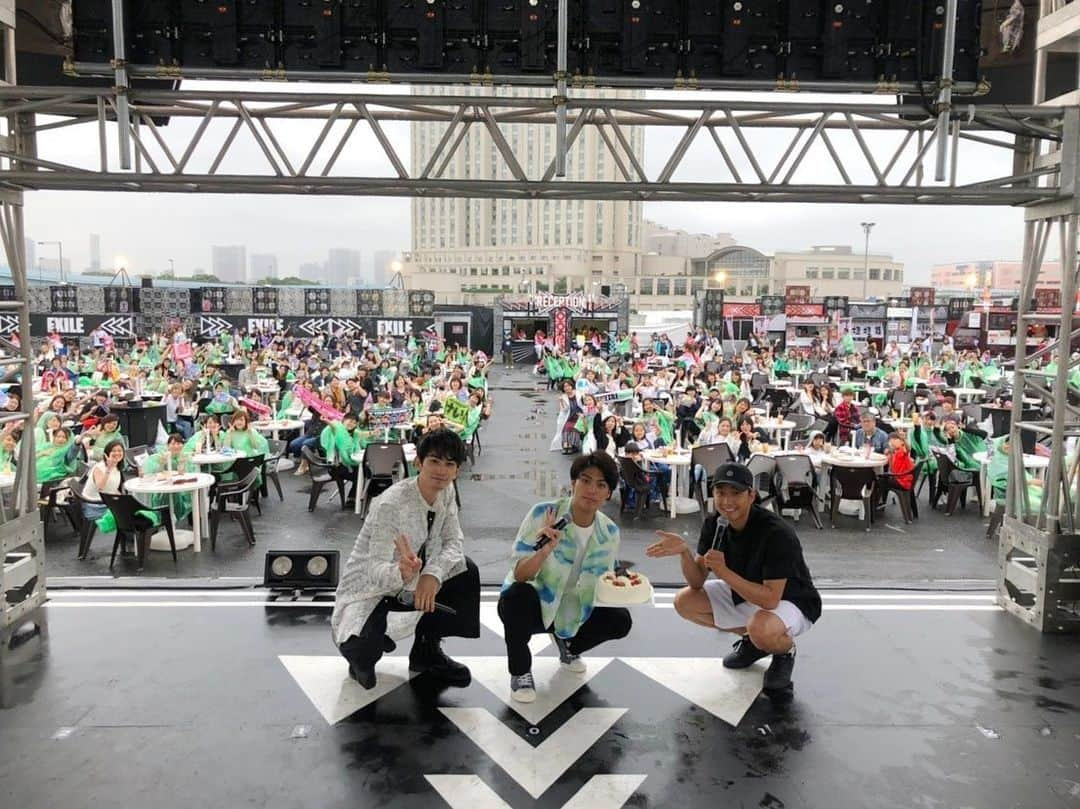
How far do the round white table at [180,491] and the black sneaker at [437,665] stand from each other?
4008 millimetres

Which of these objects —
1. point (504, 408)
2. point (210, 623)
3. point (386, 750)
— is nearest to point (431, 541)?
point (386, 750)

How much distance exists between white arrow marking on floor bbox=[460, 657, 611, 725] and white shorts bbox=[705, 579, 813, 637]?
836 millimetres

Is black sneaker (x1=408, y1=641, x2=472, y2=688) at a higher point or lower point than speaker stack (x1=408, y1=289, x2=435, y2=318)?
lower

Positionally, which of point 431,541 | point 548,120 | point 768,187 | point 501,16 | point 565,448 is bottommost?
point 565,448

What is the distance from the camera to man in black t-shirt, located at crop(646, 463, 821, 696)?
4.37 meters

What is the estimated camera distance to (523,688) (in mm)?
4578

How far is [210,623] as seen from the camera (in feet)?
18.9

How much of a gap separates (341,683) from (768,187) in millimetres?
4361

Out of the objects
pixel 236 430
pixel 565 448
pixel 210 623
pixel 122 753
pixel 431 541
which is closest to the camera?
pixel 122 753

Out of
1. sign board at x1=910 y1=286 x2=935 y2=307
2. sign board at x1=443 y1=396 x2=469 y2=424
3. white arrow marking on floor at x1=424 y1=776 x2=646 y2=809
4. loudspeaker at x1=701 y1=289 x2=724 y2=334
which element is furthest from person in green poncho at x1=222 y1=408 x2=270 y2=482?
sign board at x1=910 y1=286 x2=935 y2=307

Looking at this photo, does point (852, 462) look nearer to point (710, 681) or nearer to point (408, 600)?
point (710, 681)

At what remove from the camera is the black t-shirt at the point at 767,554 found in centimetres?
441

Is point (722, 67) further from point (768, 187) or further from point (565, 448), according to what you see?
point (565, 448)

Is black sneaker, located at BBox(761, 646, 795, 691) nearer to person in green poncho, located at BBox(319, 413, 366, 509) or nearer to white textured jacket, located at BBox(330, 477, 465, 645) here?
white textured jacket, located at BBox(330, 477, 465, 645)
